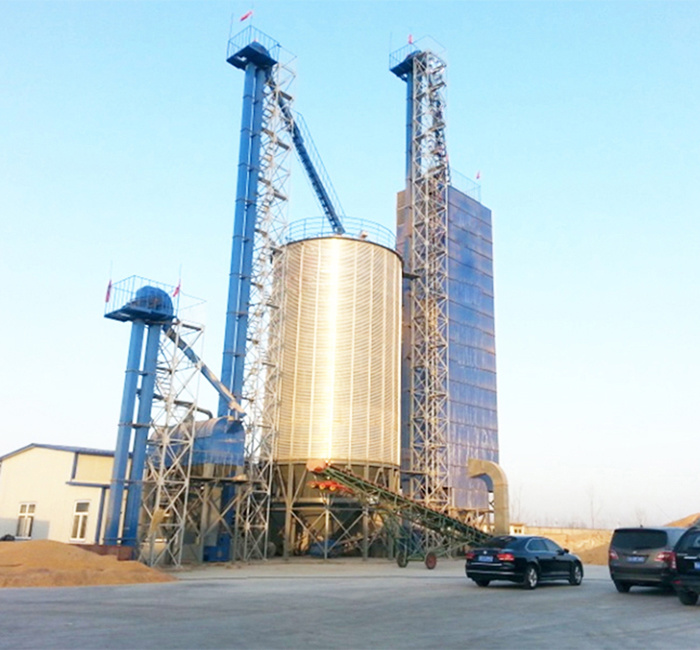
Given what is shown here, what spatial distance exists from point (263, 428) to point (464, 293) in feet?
70.0

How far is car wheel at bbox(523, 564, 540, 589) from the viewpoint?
2061 cm

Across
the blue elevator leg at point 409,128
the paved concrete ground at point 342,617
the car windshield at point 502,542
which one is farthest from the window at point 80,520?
the blue elevator leg at point 409,128

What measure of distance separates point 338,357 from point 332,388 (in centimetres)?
176

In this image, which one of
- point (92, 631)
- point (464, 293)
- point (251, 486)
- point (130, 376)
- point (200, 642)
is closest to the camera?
point (200, 642)

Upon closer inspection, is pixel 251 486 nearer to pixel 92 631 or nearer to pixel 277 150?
pixel 277 150

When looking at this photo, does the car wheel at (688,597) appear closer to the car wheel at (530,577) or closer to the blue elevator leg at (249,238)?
the car wheel at (530,577)

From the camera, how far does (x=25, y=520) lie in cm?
3341

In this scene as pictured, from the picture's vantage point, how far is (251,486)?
118ft

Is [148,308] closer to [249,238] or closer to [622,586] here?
[249,238]

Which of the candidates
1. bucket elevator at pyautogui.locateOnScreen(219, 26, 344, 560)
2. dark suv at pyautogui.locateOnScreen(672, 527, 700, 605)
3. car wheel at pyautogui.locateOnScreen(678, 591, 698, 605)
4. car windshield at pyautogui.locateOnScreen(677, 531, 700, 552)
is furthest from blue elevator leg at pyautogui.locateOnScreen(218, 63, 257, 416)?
car wheel at pyautogui.locateOnScreen(678, 591, 698, 605)

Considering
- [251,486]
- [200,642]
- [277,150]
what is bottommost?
[200,642]

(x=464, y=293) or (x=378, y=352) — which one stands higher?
(x=464, y=293)

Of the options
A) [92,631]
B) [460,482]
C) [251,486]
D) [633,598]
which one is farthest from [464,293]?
[92,631]

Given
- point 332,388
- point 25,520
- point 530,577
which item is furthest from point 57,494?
point 530,577
